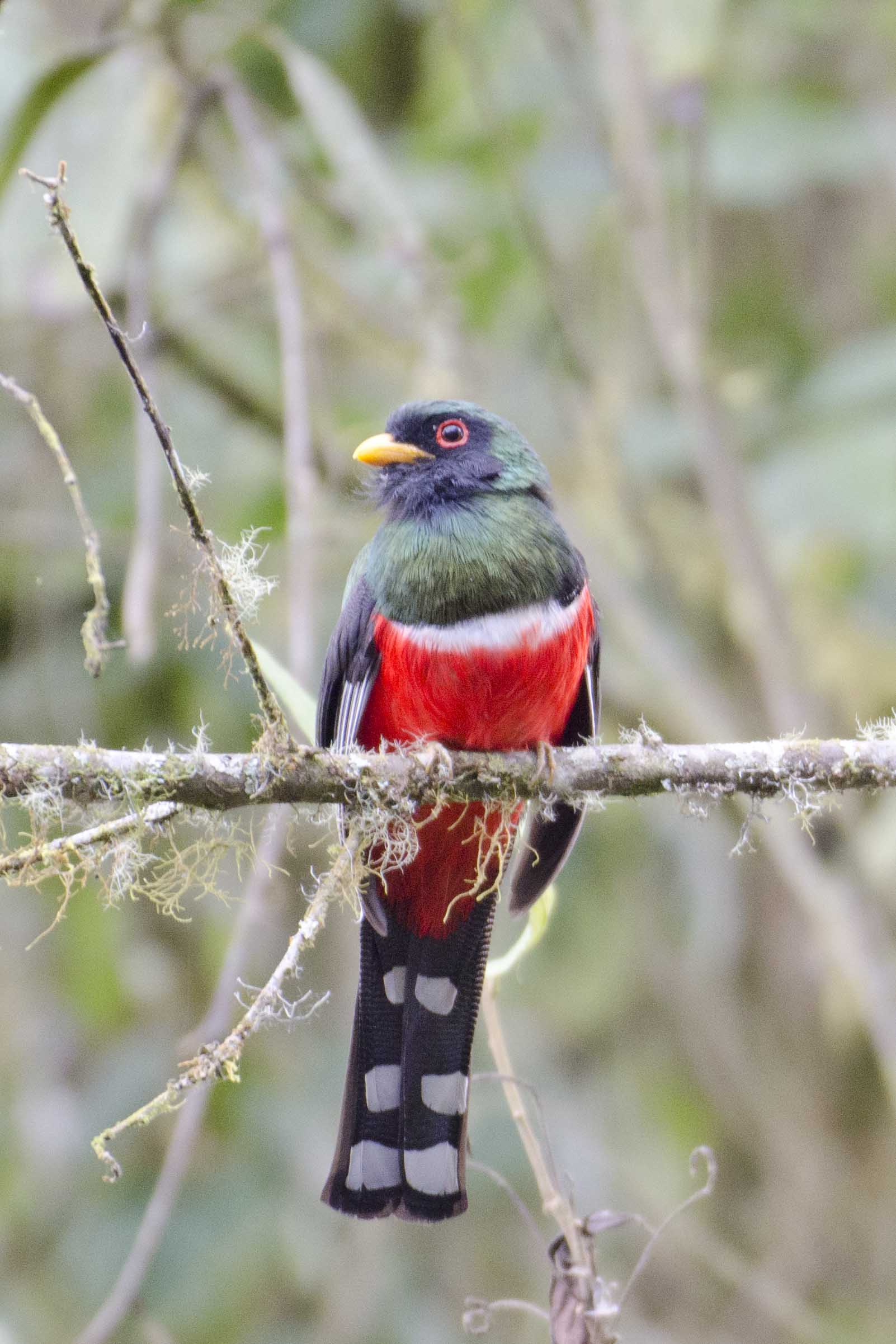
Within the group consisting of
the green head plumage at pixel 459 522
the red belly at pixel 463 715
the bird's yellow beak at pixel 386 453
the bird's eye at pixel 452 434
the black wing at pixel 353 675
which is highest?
the bird's eye at pixel 452 434

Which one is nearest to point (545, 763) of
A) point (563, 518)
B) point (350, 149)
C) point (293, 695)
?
point (293, 695)

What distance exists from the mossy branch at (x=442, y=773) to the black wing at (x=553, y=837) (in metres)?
0.58

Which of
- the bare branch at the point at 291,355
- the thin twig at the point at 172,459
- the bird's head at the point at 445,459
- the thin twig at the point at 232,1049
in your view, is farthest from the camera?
the bare branch at the point at 291,355

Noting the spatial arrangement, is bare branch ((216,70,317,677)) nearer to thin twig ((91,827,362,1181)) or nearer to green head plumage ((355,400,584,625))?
green head plumage ((355,400,584,625))

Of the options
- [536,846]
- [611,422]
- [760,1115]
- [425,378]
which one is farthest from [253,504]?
[760,1115]

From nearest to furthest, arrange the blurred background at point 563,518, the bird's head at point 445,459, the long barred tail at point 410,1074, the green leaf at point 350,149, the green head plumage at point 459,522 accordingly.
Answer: the long barred tail at point 410,1074
the green head plumage at point 459,522
the bird's head at point 445,459
the green leaf at point 350,149
the blurred background at point 563,518

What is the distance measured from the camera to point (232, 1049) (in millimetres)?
Result: 1846

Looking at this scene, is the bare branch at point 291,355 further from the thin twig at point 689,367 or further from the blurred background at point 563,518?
the thin twig at point 689,367

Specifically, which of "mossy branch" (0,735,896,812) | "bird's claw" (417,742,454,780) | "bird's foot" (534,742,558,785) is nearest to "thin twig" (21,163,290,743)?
"mossy branch" (0,735,896,812)

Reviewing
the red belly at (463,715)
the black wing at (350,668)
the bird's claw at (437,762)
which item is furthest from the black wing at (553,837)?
the bird's claw at (437,762)

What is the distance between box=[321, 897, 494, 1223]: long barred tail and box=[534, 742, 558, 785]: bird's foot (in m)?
0.61

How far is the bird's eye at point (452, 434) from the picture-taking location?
3439 mm

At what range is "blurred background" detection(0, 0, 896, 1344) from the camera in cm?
433

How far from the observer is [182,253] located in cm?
513
